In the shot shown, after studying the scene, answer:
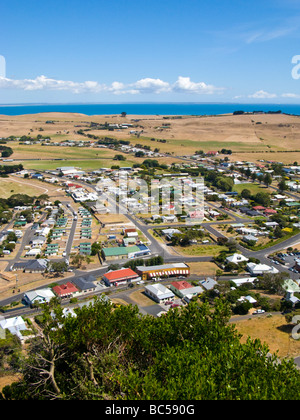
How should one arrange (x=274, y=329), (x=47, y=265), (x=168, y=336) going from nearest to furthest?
(x=168, y=336) < (x=274, y=329) < (x=47, y=265)

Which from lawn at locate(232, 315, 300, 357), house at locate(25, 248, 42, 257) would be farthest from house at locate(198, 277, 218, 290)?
house at locate(25, 248, 42, 257)

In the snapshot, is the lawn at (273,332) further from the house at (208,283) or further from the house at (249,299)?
the house at (208,283)

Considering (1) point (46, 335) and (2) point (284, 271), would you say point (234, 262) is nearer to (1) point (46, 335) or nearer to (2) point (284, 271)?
(2) point (284, 271)

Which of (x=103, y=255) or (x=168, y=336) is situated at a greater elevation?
(x=168, y=336)

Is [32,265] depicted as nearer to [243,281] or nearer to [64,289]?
[64,289]

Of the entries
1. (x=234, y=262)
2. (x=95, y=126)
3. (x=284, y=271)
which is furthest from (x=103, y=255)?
(x=95, y=126)

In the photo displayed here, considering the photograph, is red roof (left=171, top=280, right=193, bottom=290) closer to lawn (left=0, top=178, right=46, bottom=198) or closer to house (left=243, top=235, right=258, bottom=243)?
house (left=243, top=235, right=258, bottom=243)

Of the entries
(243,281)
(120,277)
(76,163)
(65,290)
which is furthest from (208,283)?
(76,163)
